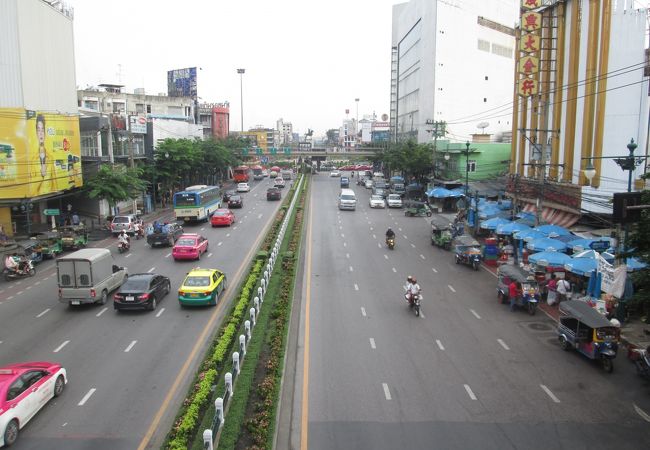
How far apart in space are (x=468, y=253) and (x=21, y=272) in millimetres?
23399

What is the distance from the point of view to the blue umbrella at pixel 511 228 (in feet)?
104

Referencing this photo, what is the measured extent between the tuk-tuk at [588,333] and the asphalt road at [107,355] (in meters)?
11.4

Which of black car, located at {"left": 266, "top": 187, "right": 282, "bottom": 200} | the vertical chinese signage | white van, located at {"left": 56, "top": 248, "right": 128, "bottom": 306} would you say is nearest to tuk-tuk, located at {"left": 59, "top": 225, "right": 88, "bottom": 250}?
white van, located at {"left": 56, "top": 248, "right": 128, "bottom": 306}

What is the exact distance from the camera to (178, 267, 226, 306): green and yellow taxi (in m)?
22.1

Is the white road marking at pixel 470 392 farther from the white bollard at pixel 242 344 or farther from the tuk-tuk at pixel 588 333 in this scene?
the white bollard at pixel 242 344

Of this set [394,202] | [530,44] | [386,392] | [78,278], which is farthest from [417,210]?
[386,392]

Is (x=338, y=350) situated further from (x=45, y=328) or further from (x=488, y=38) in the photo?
(x=488, y=38)

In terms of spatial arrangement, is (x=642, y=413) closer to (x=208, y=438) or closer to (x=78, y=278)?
(x=208, y=438)

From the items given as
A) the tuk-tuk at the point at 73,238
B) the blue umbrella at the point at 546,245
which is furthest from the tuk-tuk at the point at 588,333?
the tuk-tuk at the point at 73,238

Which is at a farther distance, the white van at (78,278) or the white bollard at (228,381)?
the white van at (78,278)

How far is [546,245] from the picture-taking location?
88.6 feet

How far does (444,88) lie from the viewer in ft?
283

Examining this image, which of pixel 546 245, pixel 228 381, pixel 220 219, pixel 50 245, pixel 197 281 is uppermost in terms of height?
pixel 546 245

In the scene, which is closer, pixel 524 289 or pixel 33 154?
pixel 524 289
